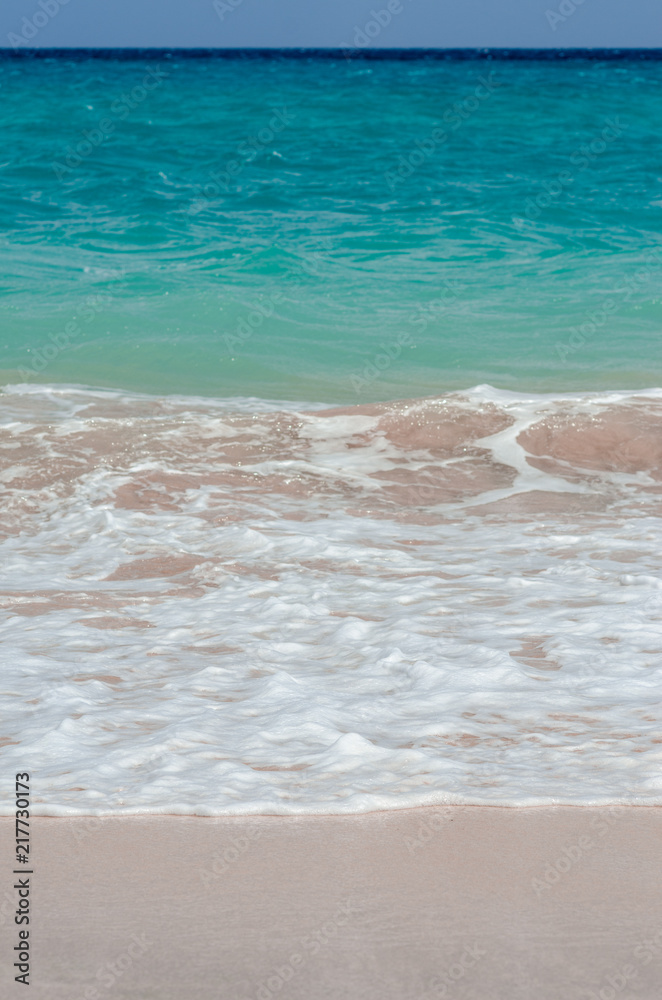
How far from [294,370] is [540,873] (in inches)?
312

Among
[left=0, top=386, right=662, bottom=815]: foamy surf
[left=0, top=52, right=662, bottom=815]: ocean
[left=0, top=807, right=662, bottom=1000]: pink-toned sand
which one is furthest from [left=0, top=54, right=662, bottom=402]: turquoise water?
[left=0, top=807, right=662, bottom=1000]: pink-toned sand

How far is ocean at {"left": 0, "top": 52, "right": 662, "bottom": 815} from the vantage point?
11.0 ft

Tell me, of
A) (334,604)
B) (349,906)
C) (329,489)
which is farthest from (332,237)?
(349,906)

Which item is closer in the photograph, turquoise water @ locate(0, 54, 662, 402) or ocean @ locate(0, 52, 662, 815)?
ocean @ locate(0, 52, 662, 815)

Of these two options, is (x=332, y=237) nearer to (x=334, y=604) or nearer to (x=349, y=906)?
(x=334, y=604)

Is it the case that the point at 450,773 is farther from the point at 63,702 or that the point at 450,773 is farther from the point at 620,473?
the point at 620,473

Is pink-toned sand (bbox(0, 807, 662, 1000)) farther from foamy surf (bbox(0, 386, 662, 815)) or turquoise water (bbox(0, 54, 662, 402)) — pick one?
turquoise water (bbox(0, 54, 662, 402))

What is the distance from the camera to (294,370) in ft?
33.1

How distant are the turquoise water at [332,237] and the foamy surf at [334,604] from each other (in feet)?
6.83

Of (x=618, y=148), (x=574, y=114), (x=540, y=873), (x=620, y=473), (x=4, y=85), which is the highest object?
(x=4, y=85)

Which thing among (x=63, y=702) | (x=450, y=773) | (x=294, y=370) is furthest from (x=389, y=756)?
(x=294, y=370)

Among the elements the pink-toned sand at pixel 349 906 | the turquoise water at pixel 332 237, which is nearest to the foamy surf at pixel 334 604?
the pink-toned sand at pixel 349 906

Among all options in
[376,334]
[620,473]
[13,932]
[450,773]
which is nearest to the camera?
[13,932]

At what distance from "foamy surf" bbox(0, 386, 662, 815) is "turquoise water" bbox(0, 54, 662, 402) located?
208 cm
